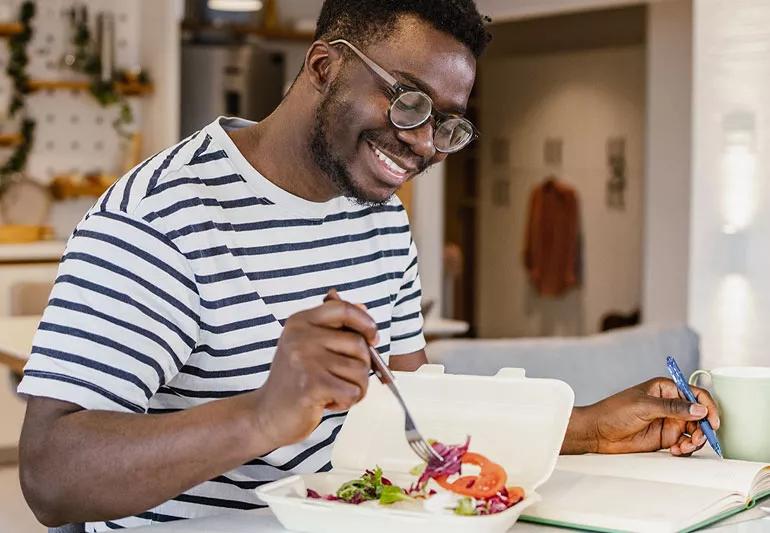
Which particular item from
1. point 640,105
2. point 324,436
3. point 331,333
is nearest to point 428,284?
point 640,105

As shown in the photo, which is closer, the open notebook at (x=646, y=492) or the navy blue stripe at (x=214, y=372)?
the open notebook at (x=646, y=492)

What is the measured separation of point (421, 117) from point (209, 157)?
323 mm

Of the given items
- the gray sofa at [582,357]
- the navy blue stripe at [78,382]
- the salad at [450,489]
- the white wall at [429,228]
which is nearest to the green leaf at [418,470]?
the salad at [450,489]

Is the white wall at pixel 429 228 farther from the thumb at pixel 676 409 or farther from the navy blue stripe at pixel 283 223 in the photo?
the thumb at pixel 676 409

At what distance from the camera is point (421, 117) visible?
146 centimetres

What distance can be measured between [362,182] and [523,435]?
1.27ft

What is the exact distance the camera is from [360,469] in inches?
56.8

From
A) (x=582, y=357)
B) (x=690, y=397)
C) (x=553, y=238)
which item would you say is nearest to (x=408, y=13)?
(x=690, y=397)

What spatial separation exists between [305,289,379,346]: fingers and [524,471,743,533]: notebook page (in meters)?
0.30

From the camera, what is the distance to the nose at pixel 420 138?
146cm

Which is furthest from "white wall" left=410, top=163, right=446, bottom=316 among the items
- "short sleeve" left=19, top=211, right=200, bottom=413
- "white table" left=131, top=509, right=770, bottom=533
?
"white table" left=131, top=509, right=770, bottom=533

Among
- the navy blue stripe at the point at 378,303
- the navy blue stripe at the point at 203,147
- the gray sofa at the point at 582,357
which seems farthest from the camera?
the gray sofa at the point at 582,357

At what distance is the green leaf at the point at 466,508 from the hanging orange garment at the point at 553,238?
281 inches

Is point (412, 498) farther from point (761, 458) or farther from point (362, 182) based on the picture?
point (761, 458)
